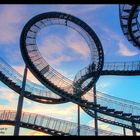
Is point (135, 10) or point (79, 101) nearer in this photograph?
point (135, 10)

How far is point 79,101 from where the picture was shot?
1969cm

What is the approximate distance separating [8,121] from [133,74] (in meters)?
12.0

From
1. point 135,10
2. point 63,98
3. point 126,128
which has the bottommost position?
point 126,128

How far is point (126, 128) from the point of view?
949 inches
